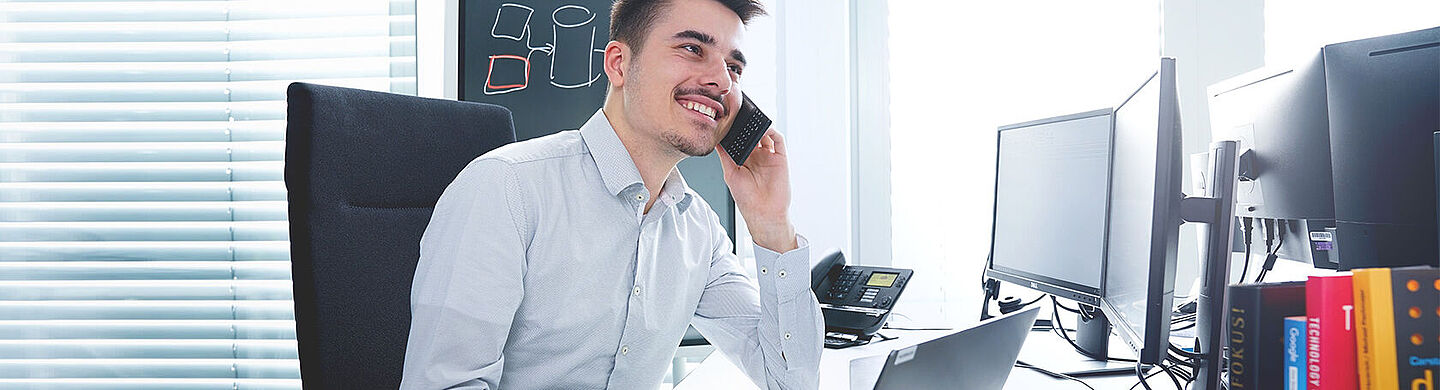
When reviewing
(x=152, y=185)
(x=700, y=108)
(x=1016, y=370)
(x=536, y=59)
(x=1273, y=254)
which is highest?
(x=536, y=59)

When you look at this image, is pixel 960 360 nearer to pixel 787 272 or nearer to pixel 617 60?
pixel 787 272

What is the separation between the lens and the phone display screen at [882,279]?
171cm

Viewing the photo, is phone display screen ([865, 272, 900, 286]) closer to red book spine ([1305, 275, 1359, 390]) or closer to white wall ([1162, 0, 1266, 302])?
red book spine ([1305, 275, 1359, 390])

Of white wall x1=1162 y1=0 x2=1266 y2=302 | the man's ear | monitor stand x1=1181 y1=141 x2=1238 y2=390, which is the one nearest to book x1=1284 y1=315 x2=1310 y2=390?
monitor stand x1=1181 y1=141 x2=1238 y2=390

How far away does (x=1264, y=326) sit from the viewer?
28.4 inches

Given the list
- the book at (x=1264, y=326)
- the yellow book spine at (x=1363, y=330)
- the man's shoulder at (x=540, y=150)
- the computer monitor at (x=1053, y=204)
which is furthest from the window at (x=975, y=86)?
the yellow book spine at (x=1363, y=330)

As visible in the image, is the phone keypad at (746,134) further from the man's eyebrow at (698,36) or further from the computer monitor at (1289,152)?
the computer monitor at (1289,152)

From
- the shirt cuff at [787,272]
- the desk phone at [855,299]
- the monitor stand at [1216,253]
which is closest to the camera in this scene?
the monitor stand at [1216,253]

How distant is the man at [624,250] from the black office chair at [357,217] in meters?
0.13

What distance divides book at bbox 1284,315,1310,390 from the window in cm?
175

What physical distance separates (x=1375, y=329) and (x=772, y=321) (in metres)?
0.75

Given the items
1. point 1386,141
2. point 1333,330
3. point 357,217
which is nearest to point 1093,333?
point 1386,141

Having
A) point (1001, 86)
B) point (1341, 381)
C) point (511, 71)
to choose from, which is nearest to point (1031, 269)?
point (1341, 381)

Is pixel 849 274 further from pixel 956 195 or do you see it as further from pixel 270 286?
pixel 270 286
